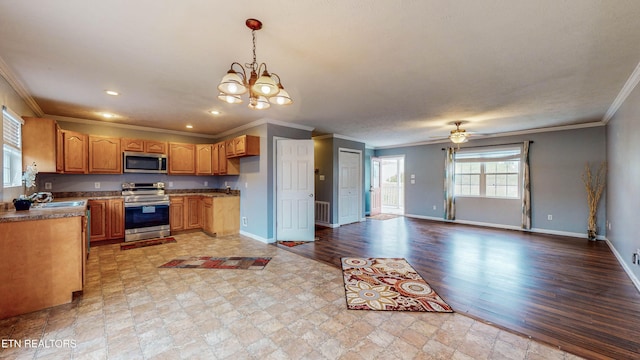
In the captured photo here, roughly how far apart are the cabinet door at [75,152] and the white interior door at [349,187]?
5.30 meters

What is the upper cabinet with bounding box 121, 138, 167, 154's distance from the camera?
504 centimetres

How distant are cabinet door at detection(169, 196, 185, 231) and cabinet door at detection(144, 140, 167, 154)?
3.47 ft

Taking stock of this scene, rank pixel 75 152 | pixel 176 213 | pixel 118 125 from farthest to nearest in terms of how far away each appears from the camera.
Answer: pixel 176 213 → pixel 118 125 → pixel 75 152

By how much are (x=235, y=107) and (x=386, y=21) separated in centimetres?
292

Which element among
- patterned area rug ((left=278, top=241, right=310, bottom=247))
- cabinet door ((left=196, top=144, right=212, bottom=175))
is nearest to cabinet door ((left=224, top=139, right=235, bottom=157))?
cabinet door ((left=196, top=144, right=212, bottom=175))

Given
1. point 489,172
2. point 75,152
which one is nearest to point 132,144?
point 75,152

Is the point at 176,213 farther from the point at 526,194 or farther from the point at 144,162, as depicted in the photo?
the point at 526,194

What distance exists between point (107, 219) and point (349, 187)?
5.36m

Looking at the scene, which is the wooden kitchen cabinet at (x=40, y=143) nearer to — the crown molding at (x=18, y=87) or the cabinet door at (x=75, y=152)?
the crown molding at (x=18, y=87)

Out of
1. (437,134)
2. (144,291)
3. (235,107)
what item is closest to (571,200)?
(437,134)

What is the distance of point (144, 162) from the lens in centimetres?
526

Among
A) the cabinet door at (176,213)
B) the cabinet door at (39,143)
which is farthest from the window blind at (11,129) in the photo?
the cabinet door at (176,213)

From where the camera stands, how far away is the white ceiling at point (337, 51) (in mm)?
1749

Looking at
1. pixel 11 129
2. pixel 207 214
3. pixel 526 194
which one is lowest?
pixel 207 214
